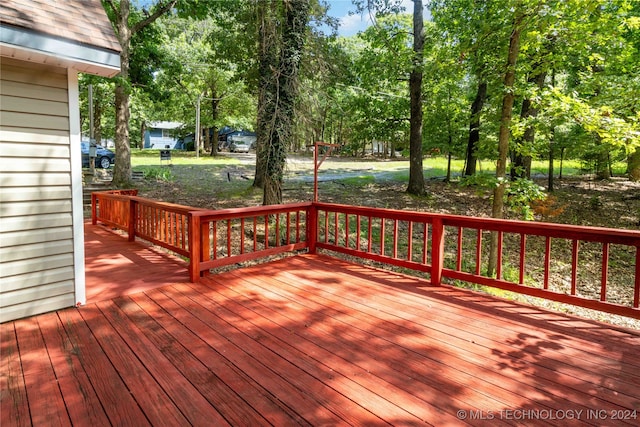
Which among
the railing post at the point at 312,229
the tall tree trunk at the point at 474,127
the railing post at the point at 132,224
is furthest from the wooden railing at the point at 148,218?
the tall tree trunk at the point at 474,127

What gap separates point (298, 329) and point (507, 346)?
149cm

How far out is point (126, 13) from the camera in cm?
1033

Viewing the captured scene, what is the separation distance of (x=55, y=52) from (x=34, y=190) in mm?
1053

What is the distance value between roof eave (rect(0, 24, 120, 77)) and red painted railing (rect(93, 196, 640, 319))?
1.55 meters

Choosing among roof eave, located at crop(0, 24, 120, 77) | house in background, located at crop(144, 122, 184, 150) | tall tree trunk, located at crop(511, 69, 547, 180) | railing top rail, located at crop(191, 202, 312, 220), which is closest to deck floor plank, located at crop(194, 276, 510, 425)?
railing top rail, located at crop(191, 202, 312, 220)

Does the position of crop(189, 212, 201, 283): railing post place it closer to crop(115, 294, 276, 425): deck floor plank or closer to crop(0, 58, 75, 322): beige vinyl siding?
crop(115, 294, 276, 425): deck floor plank

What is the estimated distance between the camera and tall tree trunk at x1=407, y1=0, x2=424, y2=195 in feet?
32.8

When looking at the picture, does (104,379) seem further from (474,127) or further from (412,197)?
(474,127)

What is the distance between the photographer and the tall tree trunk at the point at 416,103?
10000 mm

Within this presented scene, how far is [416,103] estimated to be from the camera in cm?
1054

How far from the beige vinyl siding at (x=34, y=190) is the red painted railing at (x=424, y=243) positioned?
1158 millimetres

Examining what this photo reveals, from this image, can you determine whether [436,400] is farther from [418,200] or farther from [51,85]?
[418,200]

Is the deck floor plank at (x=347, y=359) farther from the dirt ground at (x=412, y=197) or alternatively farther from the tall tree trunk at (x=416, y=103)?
the tall tree trunk at (x=416, y=103)

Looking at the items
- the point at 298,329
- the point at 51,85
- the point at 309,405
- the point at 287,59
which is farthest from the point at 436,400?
the point at 287,59
